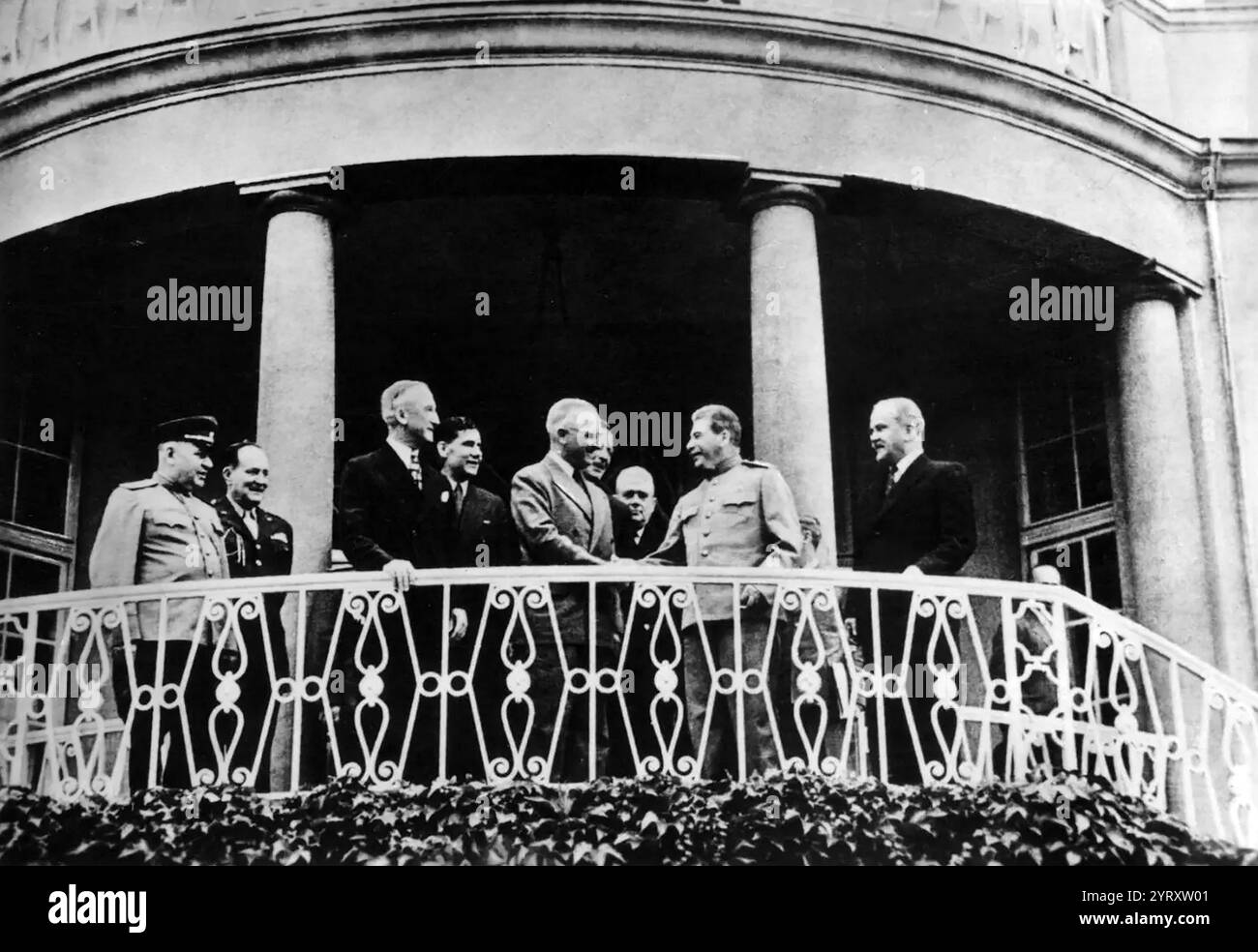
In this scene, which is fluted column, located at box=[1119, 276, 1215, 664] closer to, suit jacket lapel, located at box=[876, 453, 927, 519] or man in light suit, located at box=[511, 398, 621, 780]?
suit jacket lapel, located at box=[876, 453, 927, 519]

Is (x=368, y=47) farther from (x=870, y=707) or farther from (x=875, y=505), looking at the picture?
(x=870, y=707)

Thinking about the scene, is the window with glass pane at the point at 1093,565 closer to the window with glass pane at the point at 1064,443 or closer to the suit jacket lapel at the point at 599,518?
the window with glass pane at the point at 1064,443

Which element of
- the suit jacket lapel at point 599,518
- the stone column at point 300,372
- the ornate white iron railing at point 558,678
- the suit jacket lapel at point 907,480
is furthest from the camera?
the stone column at point 300,372

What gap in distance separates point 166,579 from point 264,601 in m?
0.56

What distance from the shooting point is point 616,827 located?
7.61m

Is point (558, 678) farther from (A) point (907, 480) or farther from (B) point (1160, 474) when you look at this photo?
(B) point (1160, 474)

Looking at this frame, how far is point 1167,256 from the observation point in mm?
10867

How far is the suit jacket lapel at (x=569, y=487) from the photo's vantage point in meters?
8.73

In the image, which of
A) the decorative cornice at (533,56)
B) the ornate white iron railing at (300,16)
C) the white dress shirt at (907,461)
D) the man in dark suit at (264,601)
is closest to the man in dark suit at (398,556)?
the man in dark suit at (264,601)

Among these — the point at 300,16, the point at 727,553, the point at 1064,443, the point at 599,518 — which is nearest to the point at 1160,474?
the point at 1064,443

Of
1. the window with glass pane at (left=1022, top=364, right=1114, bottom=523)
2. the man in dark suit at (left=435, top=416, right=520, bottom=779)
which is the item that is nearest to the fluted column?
the window with glass pane at (left=1022, top=364, right=1114, bottom=523)

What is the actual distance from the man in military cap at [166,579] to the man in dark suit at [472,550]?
1.16 metres

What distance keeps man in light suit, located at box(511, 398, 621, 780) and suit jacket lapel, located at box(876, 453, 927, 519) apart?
1466mm

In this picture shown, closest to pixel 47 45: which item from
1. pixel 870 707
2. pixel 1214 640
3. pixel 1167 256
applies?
pixel 870 707
